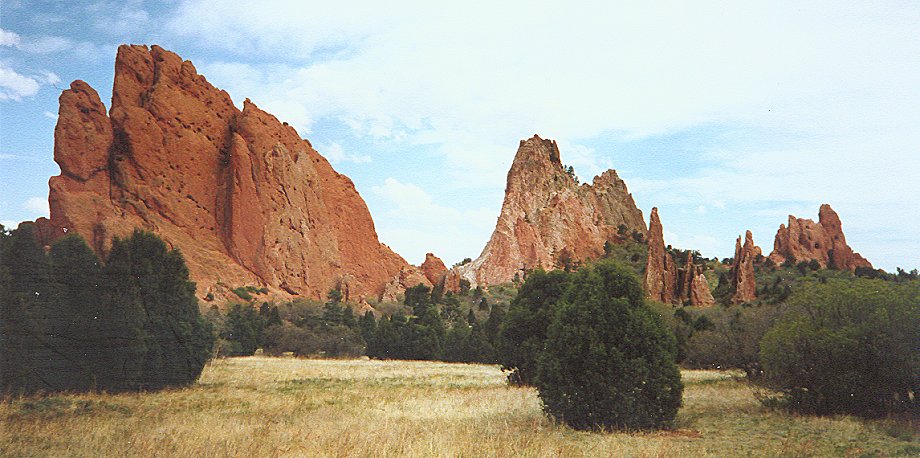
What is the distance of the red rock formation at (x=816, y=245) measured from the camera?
9356cm

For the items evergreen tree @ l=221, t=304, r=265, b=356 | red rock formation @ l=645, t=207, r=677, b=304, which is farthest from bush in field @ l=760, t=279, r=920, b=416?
red rock formation @ l=645, t=207, r=677, b=304

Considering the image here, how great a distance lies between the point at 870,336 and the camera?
1532 cm

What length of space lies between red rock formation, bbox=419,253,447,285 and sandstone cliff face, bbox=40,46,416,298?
1081 centimetres

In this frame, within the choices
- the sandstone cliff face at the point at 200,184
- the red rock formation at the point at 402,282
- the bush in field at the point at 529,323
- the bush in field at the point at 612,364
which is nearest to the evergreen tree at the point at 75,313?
the bush in field at the point at 612,364

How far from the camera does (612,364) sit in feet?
44.7

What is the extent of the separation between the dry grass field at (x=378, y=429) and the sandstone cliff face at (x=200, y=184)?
57.4 meters

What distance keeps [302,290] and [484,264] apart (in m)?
43.5

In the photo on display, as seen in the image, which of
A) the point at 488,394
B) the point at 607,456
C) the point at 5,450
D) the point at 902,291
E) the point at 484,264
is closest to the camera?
the point at 5,450

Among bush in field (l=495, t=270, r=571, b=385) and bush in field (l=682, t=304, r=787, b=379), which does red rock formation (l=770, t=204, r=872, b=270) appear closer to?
bush in field (l=682, t=304, r=787, b=379)

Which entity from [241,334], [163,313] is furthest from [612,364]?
[241,334]

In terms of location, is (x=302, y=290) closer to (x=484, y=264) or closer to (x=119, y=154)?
(x=119, y=154)

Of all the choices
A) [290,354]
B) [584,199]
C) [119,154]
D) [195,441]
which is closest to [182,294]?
[195,441]

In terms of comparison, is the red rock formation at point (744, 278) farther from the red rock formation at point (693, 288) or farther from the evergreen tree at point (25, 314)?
the evergreen tree at point (25, 314)

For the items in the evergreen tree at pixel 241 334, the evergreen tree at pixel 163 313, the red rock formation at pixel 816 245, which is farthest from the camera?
the red rock formation at pixel 816 245
